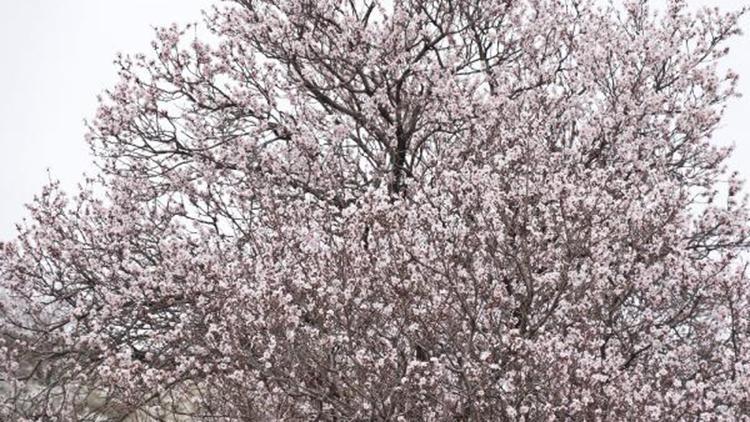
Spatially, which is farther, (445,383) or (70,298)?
(70,298)

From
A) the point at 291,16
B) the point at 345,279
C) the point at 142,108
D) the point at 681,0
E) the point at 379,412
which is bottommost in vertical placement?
the point at 379,412

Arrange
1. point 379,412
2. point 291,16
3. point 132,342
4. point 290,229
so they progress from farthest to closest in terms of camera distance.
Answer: point 291,16 < point 132,342 < point 290,229 < point 379,412

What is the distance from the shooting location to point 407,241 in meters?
8.01

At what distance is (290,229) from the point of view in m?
8.74

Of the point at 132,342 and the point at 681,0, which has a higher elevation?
the point at 681,0

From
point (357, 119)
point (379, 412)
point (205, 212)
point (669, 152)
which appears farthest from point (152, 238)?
point (669, 152)

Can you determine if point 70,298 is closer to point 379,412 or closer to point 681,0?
point 379,412

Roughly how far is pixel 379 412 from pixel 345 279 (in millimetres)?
1288

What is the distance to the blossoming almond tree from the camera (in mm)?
7520

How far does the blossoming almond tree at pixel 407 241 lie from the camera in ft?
24.7

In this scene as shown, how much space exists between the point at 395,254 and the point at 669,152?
6318 mm

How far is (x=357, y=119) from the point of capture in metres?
12.1

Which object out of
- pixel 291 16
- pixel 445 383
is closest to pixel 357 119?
pixel 291 16

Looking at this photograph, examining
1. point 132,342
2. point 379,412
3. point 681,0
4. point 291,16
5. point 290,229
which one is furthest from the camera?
point 681,0
